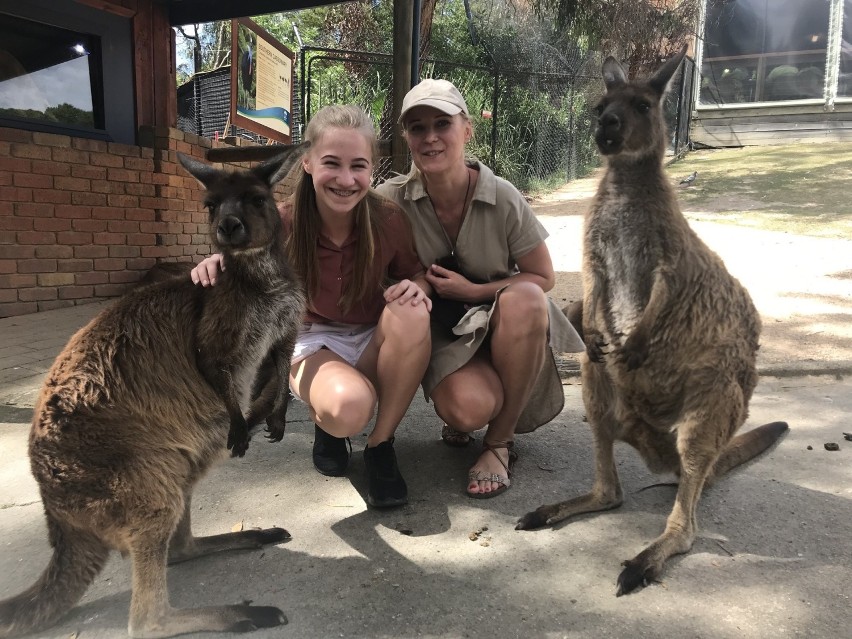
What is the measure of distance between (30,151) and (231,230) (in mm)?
3930

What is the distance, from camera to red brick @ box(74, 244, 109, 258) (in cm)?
512

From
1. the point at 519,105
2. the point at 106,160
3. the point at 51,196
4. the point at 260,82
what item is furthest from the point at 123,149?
the point at 519,105

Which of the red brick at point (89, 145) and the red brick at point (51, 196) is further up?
the red brick at point (89, 145)

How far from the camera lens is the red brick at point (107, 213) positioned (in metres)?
5.22

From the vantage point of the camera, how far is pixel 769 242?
7156 mm

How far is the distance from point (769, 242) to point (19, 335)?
7.63 meters

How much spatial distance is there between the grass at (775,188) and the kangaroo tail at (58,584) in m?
8.28

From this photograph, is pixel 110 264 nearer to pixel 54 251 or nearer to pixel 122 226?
pixel 122 226

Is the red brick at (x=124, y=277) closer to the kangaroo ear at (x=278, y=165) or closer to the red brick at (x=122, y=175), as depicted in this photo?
the red brick at (x=122, y=175)

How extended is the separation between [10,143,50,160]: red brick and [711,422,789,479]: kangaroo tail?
17.1 ft

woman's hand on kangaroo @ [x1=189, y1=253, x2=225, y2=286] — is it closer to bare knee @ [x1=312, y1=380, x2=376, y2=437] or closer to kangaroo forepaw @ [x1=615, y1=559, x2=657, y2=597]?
bare knee @ [x1=312, y1=380, x2=376, y2=437]

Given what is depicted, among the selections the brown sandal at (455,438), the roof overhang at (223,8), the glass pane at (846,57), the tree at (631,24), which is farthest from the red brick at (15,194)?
the glass pane at (846,57)

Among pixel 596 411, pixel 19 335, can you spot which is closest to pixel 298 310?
pixel 596 411

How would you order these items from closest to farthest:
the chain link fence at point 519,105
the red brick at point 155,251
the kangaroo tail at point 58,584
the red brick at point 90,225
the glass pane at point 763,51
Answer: the kangaroo tail at point 58,584
the red brick at point 90,225
the red brick at point 155,251
the chain link fence at point 519,105
the glass pane at point 763,51
